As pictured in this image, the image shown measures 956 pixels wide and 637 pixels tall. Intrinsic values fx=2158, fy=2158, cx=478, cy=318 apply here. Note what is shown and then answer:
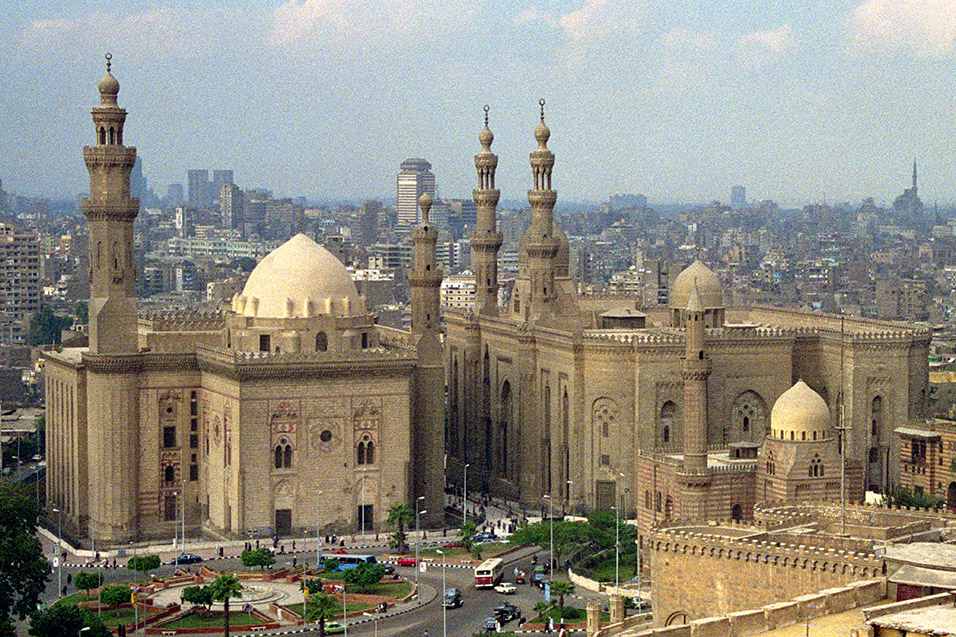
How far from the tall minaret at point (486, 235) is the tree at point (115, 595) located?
28.0 metres

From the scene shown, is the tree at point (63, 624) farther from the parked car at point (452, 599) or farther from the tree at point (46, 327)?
the tree at point (46, 327)

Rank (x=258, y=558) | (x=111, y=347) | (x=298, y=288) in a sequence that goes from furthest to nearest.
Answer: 1. (x=298, y=288)
2. (x=111, y=347)
3. (x=258, y=558)

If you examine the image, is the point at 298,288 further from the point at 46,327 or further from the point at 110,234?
the point at 46,327

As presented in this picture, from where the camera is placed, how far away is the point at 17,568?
59812 millimetres

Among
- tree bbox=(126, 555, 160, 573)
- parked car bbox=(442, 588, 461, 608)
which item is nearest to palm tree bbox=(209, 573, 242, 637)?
parked car bbox=(442, 588, 461, 608)

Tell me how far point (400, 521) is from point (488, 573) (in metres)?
6.57

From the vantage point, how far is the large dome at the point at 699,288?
81.8 metres

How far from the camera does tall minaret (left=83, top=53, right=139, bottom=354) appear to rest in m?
74.9

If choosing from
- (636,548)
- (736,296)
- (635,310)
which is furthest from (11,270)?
(636,548)

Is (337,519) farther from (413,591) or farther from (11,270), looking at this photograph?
(11,270)

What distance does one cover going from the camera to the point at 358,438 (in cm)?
7456

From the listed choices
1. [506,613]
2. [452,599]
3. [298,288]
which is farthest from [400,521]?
[506,613]

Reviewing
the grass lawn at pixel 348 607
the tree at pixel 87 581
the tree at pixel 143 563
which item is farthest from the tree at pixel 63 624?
the tree at pixel 143 563

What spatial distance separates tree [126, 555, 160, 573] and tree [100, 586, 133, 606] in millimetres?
3637
